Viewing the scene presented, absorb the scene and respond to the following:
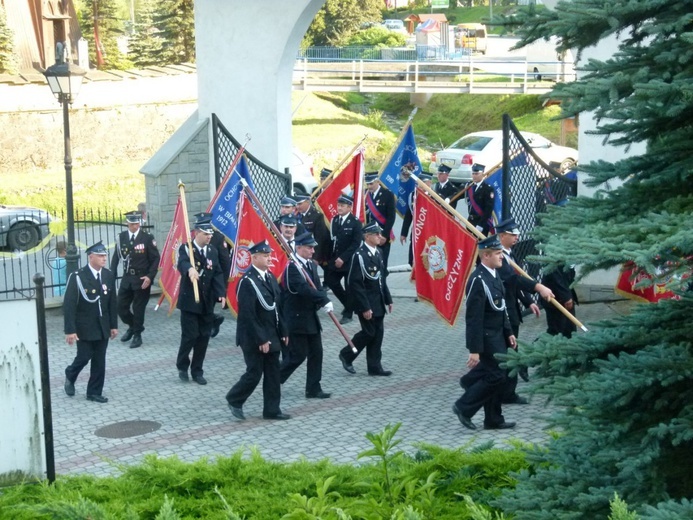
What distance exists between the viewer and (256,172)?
51.6ft

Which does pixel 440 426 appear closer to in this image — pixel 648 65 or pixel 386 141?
pixel 648 65

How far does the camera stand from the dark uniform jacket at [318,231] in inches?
573

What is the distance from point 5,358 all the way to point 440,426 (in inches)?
161


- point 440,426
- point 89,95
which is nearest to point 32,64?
point 89,95

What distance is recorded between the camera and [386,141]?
4003 centimetres

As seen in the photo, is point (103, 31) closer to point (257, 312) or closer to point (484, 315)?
point (257, 312)

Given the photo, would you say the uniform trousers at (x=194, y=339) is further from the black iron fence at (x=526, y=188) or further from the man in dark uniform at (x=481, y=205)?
the man in dark uniform at (x=481, y=205)

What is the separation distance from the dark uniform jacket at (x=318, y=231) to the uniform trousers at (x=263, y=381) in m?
4.38

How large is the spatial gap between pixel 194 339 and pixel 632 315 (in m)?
6.92

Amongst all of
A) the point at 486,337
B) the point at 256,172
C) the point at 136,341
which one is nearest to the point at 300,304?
the point at 486,337

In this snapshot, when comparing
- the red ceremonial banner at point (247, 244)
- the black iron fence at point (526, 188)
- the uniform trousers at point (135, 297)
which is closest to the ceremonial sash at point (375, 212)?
the black iron fence at point (526, 188)

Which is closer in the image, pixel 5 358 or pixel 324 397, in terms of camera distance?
pixel 5 358

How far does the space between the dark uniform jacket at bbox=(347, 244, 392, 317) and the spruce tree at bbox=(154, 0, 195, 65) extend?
112 ft

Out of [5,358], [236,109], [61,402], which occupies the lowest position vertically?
[61,402]
